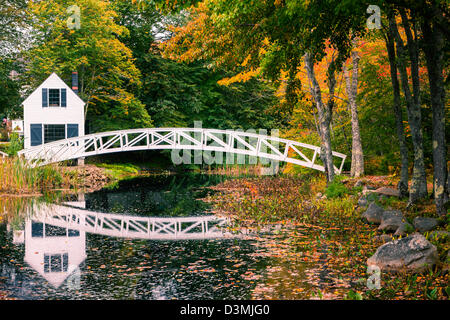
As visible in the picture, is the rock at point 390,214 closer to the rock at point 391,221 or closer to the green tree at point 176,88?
the rock at point 391,221

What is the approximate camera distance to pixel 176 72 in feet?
112

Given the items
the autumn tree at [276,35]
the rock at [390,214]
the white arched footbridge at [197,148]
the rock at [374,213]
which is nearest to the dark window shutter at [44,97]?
the white arched footbridge at [197,148]

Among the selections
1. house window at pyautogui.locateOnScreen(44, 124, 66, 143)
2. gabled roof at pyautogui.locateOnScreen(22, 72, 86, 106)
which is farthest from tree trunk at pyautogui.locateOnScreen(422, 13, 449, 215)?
house window at pyautogui.locateOnScreen(44, 124, 66, 143)

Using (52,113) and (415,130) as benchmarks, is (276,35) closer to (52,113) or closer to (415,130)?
(415,130)

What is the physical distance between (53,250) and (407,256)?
6199 mm

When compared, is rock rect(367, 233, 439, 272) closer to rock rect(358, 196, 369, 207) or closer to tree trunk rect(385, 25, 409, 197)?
rock rect(358, 196, 369, 207)

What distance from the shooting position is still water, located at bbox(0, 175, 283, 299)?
6.33 meters

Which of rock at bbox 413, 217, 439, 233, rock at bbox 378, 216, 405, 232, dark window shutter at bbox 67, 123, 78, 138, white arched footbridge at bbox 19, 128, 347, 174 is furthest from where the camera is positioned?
dark window shutter at bbox 67, 123, 78, 138

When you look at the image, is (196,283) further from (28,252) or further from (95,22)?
(95,22)

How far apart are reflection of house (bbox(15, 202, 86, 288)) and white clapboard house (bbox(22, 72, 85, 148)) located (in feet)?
51.8

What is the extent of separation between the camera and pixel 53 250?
8.84 m

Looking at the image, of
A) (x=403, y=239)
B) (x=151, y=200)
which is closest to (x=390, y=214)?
(x=403, y=239)

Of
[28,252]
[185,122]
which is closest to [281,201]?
[28,252]

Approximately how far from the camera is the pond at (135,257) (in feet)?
20.7
